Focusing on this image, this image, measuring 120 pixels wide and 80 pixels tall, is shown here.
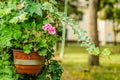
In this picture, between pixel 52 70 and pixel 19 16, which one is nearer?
pixel 19 16

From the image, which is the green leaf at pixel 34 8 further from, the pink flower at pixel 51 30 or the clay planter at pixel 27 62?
the clay planter at pixel 27 62

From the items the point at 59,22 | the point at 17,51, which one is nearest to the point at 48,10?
the point at 59,22

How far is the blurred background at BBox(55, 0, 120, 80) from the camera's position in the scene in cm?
1312

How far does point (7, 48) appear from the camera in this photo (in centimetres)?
566

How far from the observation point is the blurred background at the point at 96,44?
43.0 feet

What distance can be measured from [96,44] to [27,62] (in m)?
10.7

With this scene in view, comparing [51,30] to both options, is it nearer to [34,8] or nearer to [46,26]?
[46,26]

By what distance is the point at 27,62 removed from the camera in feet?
17.5

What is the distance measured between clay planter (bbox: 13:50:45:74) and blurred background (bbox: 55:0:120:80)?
69 centimetres

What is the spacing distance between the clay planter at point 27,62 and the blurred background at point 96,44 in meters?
0.69

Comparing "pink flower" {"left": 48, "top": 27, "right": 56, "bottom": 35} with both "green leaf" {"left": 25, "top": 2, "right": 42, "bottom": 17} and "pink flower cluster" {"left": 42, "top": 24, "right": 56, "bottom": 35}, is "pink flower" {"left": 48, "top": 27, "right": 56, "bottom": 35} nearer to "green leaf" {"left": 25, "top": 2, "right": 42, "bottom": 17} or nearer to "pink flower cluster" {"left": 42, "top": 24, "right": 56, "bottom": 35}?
"pink flower cluster" {"left": 42, "top": 24, "right": 56, "bottom": 35}

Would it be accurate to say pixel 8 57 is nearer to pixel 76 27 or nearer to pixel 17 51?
pixel 17 51

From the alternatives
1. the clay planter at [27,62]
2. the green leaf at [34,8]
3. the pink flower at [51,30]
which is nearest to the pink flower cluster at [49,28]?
the pink flower at [51,30]

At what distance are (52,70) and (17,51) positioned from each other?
2.33ft
